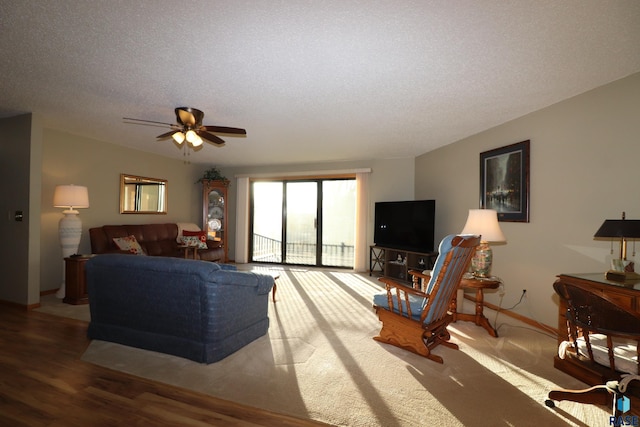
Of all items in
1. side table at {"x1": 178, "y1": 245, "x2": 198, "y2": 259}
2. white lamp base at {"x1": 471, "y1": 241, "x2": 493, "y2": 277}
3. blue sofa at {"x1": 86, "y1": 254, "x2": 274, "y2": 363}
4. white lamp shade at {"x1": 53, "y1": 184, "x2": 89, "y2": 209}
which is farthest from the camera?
side table at {"x1": 178, "y1": 245, "x2": 198, "y2": 259}

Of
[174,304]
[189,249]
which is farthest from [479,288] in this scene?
[189,249]

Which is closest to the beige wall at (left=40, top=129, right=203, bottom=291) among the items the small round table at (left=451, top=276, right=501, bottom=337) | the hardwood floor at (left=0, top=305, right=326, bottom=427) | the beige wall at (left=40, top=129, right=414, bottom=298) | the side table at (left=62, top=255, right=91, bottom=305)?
the beige wall at (left=40, top=129, right=414, bottom=298)

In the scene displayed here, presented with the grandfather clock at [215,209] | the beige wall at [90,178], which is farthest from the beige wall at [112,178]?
the grandfather clock at [215,209]

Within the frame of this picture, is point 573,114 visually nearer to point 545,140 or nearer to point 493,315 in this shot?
point 545,140

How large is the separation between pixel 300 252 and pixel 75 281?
4164 mm

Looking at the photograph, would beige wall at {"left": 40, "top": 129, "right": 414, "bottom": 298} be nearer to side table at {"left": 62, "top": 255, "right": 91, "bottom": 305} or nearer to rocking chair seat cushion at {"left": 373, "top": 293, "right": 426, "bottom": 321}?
side table at {"left": 62, "top": 255, "right": 91, "bottom": 305}

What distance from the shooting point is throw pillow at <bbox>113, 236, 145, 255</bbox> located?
4754 millimetres

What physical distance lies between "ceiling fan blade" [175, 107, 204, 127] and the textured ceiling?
0.40 feet

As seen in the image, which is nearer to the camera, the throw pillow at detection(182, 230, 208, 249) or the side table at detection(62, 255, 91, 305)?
the side table at detection(62, 255, 91, 305)

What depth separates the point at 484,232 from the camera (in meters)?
3.19

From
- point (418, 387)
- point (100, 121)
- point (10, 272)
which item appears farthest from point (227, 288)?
point (10, 272)

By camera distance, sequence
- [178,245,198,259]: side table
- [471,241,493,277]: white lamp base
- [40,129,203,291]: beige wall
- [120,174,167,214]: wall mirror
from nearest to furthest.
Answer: [471,241,493,277]: white lamp base
[40,129,203,291]: beige wall
[120,174,167,214]: wall mirror
[178,245,198,259]: side table

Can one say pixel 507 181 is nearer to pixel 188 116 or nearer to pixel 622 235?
pixel 622 235

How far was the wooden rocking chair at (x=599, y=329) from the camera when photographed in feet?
5.32
